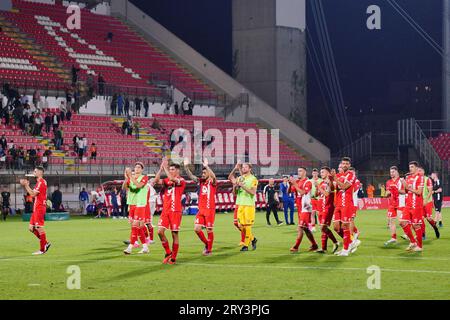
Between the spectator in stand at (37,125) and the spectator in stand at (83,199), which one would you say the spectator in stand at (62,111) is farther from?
the spectator in stand at (83,199)

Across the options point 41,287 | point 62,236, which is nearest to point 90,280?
point 41,287

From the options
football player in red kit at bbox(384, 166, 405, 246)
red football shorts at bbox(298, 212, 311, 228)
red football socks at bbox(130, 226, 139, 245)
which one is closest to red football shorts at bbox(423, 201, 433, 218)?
football player in red kit at bbox(384, 166, 405, 246)

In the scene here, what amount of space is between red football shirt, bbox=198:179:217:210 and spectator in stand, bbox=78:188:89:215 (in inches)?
1093

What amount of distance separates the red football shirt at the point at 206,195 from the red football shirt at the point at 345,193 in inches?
120

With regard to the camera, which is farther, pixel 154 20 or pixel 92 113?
pixel 154 20

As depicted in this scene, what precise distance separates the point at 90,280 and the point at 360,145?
159 feet

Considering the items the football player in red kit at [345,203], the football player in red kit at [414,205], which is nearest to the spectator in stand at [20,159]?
the football player in red kit at [414,205]

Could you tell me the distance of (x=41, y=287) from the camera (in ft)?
57.1

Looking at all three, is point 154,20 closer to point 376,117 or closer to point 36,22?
point 36,22

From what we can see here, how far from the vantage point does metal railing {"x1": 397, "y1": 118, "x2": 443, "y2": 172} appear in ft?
205

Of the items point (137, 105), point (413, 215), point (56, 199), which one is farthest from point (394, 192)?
point (137, 105)

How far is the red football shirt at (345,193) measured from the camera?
2322 cm

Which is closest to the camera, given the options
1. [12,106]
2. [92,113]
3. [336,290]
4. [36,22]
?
[336,290]

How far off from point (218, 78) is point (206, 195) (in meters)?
44.2
